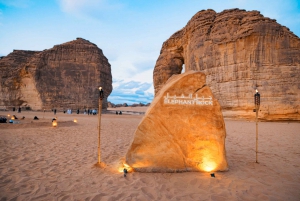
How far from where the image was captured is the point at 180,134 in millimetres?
4695

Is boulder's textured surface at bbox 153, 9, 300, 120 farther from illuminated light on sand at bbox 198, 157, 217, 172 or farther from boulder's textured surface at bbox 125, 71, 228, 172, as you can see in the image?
illuminated light on sand at bbox 198, 157, 217, 172

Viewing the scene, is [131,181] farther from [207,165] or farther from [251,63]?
[251,63]

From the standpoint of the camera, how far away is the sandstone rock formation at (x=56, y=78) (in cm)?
4169

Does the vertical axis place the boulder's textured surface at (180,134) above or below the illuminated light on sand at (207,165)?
above

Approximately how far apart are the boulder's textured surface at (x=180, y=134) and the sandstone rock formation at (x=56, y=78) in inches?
1675

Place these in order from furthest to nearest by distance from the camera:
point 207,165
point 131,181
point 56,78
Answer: point 56,78 → point 207,165 → point 131,181

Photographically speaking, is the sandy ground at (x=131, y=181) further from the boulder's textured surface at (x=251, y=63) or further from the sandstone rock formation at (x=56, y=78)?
the sandstone rock formation at (x=56, y=78)

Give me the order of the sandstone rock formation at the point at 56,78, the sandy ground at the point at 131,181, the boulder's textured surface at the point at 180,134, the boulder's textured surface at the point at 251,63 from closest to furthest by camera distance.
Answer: the sandy ground at the point at 131,181 → the boulder's textured surface at the point at 180,134 → the boulder's textured surface at the point at 251,63 → the sandstone rock formation at the point at 56,78

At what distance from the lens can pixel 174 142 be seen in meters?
4.64

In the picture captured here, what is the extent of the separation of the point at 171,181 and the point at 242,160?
10.9ft

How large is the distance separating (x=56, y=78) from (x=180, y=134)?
46.6m

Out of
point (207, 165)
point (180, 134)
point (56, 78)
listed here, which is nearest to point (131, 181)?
point (180, 134)

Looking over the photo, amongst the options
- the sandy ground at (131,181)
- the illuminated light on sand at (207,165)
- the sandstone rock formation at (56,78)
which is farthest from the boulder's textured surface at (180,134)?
the sandstone rock formation at (56,78)

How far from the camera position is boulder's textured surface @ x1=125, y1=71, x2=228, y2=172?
4562 mm
